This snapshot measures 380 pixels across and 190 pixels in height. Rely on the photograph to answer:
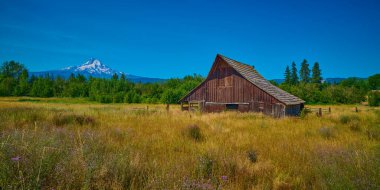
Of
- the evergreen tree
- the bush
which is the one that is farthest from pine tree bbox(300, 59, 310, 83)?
the evergreen tree

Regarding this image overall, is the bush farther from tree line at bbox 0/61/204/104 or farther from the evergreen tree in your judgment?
the evergreen tree

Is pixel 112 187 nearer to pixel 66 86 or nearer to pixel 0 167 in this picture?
pixel 0 167

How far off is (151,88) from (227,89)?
188 feet

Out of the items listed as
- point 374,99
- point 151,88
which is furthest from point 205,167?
point 151,88

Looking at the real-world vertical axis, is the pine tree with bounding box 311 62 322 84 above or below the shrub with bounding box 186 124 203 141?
above

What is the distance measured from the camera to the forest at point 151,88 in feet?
211

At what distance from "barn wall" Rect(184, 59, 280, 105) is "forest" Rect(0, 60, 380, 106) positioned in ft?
127

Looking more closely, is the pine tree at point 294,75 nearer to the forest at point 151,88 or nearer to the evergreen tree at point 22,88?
the forest at point 151,88

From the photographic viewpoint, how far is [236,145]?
6.14 m

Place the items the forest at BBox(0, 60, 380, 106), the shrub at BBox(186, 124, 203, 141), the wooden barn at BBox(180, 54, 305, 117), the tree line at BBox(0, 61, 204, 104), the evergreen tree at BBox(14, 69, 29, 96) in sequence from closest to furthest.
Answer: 1. the shrub at BBox(186, 124, 203, 141)
2. the wooden barn at BBox(180, 54, 305, 117)
3. the forest at BBox(0, 60, 380, 106)
4. the tree line at BBox(0, 61, 204, 104)
5. the evergreen tree at BBox(14, 69, 29, 96)

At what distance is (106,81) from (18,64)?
1523 inches

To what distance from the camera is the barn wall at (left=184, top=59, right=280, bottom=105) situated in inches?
857

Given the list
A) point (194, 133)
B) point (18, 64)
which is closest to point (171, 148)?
point (194, 133)

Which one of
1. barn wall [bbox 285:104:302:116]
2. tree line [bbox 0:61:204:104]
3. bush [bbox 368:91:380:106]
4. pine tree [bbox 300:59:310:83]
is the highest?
pine tree [bbox 300:59:310:83]
